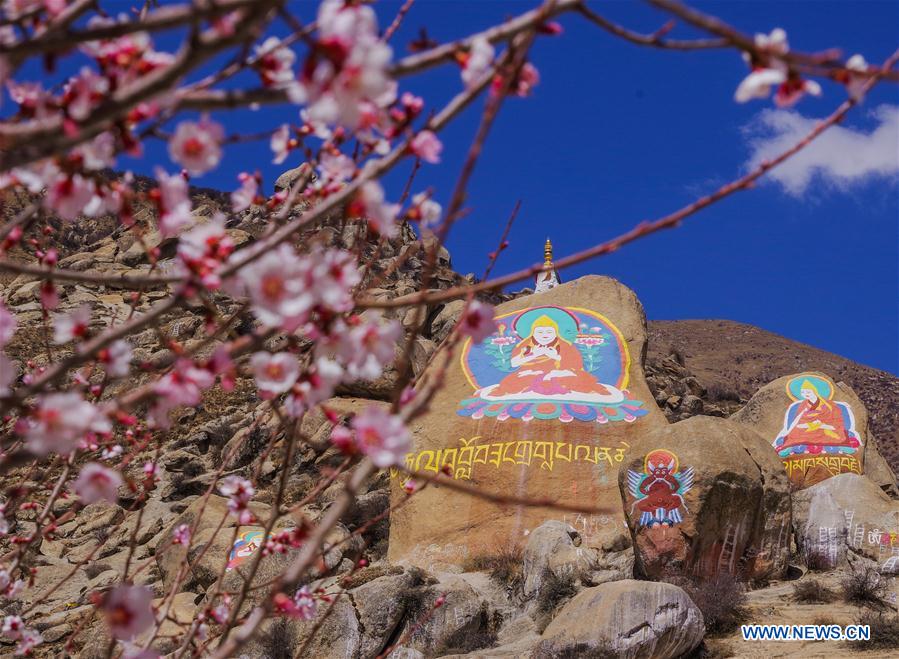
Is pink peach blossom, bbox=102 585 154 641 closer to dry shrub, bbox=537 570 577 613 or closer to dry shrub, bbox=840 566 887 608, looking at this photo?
dry shrub, bbox=537 570 577 613

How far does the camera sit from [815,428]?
14.1 m

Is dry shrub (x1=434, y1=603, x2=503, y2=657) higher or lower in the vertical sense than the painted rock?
Result: lower

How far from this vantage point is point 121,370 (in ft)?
4.55

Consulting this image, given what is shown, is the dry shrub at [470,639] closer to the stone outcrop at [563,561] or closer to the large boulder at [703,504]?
the stone outcrop at [563,561]

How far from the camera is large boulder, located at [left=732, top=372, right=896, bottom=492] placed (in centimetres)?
1359

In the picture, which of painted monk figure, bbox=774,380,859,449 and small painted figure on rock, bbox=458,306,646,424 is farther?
painted monk figure, bbox=774,380,859,449

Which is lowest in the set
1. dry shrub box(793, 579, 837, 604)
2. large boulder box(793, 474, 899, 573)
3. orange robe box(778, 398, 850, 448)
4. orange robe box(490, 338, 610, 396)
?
dry shrub box(793, 579, 837, 604)

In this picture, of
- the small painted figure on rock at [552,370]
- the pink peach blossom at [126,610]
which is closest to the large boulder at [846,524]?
the small painted figure on rock at [552,370]

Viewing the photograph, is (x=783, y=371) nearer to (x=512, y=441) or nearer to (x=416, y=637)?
(x=512, y=441)

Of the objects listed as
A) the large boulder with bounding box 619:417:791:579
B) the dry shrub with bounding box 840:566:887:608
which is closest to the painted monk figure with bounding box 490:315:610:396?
the large boulder with bounding box 619:417:791:579

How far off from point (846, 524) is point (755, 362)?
144 feet

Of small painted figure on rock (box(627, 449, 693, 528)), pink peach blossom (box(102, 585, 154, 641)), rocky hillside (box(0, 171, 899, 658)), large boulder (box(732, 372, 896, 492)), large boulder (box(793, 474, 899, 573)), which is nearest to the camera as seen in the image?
pink peach blossom (box(102, 585, 154, 641))

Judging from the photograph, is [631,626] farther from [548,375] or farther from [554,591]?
[548,375]

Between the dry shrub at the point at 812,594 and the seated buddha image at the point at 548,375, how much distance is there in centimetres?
369
